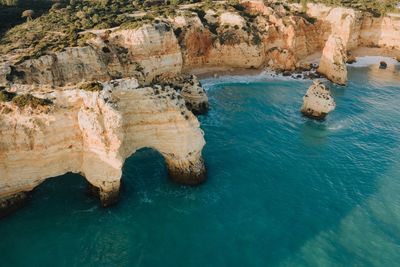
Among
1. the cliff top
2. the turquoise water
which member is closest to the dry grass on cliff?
the turquoise water

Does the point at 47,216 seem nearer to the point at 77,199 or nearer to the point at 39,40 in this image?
the point at 77,199

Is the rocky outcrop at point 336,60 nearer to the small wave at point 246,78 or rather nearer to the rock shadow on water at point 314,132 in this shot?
the small wave at point 246,78

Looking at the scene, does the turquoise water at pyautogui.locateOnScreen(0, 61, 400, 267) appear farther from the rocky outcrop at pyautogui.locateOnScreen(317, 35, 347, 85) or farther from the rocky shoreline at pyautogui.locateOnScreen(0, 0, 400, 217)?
the rocky outcrop at pyautogui.locateOnScreen(317, 35, 347, 85)

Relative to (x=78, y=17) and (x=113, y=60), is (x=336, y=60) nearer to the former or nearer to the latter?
(x=113, y=60)

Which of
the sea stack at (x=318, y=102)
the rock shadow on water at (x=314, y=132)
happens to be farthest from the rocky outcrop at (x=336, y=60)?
the rock shadow on water at (x=314, y=132)

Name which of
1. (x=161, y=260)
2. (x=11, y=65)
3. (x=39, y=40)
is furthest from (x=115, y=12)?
(x=161, y=260)

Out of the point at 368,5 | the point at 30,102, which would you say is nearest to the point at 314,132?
the point at 30,102
